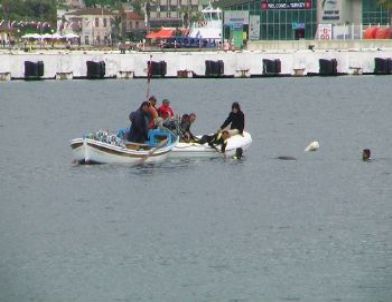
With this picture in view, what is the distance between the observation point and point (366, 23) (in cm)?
17338

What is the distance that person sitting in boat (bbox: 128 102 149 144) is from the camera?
5591 cm

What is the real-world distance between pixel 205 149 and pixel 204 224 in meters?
13.4

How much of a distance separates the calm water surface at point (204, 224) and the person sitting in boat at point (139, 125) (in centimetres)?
116

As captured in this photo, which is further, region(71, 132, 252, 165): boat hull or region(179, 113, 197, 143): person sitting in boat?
region(179, 113, 197, 143): person sitting in boat

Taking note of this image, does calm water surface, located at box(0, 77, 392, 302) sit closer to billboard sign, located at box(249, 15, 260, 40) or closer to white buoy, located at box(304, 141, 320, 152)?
white buoy, located at box(304, 141, 320, 152)

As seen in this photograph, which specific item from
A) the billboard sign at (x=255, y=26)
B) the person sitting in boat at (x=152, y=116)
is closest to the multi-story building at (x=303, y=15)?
the billboard sign at (x=255, y=26)

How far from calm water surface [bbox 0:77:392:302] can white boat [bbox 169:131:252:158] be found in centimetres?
39

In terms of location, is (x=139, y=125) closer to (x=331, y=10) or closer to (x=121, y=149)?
(x=121, y=149)

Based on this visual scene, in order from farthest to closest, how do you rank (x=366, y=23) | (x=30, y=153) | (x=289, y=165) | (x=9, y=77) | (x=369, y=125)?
(x=366, y=23) → (x=9, y=77) → (x=369, y=125) → (x=30, y=153) → (x=289, y=165)

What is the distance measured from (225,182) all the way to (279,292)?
18391 millimetres

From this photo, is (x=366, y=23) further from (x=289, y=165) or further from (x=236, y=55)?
(x=289, y=165)

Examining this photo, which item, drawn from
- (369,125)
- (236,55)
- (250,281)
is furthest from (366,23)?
(250,281)

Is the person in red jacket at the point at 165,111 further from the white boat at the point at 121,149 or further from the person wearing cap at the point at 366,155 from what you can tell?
the person wearing cap at the point at 366,155

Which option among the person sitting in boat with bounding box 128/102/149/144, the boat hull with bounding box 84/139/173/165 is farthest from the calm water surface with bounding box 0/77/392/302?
the person sitting in boat with bounding box 128/102/149/144
